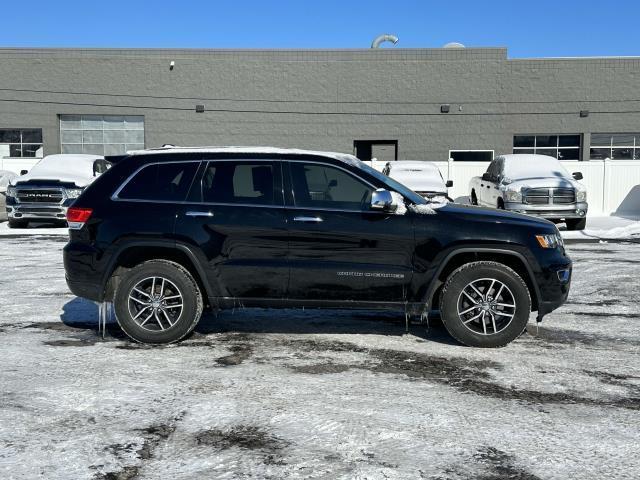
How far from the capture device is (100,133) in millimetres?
31578

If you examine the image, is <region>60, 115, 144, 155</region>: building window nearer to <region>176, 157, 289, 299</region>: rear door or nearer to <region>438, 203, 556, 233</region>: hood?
<region>176, 157, 289, 299</region>: rear door

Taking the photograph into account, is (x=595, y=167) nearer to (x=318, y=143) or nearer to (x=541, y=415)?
(x=318, y=143)

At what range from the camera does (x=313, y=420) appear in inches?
169

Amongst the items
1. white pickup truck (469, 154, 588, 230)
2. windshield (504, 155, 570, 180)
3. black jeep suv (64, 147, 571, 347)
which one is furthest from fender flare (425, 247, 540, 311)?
windshield (504, 155, 570, 180)

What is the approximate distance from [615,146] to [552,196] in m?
17.1

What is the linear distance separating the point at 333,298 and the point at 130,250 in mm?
1945

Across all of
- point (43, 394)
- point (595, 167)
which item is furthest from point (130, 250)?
point (595, 167)

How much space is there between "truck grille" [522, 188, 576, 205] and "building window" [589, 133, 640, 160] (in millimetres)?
16240

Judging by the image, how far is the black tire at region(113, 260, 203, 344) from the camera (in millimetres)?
6129

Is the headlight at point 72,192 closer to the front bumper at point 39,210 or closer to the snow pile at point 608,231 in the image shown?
the front bumper at point 39,210

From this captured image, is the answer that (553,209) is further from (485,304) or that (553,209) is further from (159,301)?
(159,301)

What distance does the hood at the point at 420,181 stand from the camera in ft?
60.8

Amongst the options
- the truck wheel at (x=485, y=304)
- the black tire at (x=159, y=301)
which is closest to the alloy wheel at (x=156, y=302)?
the black tire at (x=159, y=301)

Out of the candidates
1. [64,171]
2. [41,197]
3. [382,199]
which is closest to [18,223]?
[41,197]
